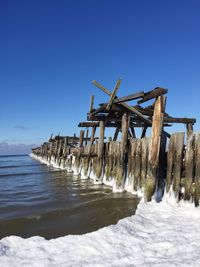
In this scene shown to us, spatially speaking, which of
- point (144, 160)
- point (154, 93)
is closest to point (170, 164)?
point (144, 160)

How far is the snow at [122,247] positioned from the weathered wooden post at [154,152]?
1784 mm

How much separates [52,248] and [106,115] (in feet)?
27.9

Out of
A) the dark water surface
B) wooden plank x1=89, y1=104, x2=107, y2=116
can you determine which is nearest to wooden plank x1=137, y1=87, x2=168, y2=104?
wooden plank x1=89, y1=104, x2=107, y2=116

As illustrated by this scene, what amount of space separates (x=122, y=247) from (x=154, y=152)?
12.7 feet

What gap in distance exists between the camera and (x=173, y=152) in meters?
7.65

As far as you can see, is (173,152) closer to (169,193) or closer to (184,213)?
(169,193)

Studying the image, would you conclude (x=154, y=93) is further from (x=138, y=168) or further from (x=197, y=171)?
(x=197, y=171)

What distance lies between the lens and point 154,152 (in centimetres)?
816

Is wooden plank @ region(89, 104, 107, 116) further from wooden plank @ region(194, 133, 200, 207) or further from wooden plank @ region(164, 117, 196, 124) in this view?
wooden plank @ region(194, 133, 200, 207)

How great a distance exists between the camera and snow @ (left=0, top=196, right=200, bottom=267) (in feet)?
13.7

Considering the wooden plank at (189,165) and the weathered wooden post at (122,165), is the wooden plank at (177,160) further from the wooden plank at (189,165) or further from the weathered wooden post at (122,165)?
the weathered wooden post at (122,165)

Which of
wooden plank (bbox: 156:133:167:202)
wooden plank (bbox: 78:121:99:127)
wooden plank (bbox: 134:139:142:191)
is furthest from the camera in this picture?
wooden plank (bbox: 78:121:99:127)

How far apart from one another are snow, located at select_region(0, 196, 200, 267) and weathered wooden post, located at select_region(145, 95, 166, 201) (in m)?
1.78

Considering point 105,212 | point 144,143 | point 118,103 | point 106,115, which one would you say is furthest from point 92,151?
point 105,212
